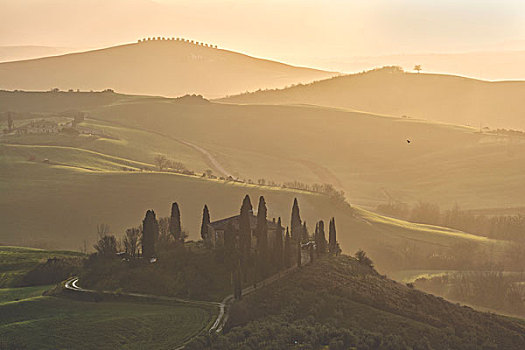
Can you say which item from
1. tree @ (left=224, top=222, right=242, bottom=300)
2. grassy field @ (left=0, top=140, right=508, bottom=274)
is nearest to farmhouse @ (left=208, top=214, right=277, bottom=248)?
tree @ (left=224, top=222, right=242, bottom=300)

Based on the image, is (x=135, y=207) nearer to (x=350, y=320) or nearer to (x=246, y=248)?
(x=246, y=248)

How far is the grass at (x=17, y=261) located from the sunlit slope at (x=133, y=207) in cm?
2156

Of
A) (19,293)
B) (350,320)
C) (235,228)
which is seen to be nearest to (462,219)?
(235,228)

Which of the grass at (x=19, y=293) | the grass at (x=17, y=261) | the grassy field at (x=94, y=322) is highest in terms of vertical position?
the grassy field at (x=94, y=322)

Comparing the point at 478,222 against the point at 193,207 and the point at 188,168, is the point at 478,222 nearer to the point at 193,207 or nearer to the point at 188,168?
the point at 193,207

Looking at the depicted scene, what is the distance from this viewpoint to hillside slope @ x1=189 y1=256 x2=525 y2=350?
1957 inches

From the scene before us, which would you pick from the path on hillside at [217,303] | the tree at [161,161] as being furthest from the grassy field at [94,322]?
the tree at [161,161]

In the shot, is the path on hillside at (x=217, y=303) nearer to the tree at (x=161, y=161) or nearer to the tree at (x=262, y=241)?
the tree at (x=262, y=241)

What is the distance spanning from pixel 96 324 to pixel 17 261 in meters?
35.0

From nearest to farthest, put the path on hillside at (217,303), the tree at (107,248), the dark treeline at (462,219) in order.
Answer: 1. the path on hillside at (217,303)
2. the tree at (107,248)
3. the dark treeline at (462,219)

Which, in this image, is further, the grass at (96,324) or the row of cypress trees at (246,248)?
the row of cypress trees at (246,248)

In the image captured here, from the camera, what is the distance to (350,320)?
55219 millimetres

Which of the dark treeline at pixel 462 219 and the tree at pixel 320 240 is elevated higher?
the tree at pixel 320 240

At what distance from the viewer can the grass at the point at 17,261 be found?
7269 cm
